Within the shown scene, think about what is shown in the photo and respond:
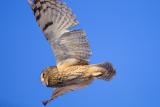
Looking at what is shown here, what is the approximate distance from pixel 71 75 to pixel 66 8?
0.22 meters

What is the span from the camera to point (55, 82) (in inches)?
51.2

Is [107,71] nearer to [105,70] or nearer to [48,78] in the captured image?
[105,70]

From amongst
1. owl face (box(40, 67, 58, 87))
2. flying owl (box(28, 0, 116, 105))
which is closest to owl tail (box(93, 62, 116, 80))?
flying owl (box(28, 0, 116, 105))

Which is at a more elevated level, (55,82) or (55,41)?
(55,41)

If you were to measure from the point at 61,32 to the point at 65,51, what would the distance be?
7 cm

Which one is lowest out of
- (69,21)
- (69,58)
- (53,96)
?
(53,96)

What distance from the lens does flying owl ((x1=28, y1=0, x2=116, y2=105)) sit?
1303mm

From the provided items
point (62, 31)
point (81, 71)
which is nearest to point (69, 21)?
point (62, 31)

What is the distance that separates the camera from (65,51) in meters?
1.36

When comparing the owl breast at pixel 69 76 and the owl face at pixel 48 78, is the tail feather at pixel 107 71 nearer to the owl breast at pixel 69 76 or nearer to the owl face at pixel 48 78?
the owl breast at pixel 69 76

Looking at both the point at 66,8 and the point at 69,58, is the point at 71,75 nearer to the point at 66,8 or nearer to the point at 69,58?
the point at 69,58

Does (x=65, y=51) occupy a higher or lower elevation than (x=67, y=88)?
higher

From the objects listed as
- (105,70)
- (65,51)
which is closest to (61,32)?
(65,51)

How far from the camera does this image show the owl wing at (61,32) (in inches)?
51.3
